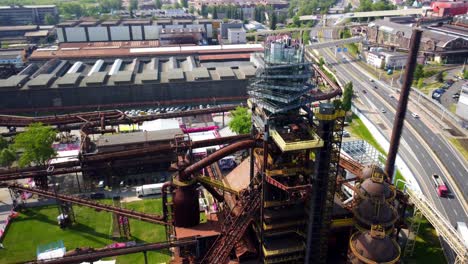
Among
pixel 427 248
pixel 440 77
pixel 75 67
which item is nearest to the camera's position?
pixel 427 248

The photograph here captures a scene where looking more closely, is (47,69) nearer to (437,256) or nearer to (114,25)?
(114,25)

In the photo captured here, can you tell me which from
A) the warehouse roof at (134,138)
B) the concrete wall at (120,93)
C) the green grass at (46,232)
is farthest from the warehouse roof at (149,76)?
the green grass at (46,232)

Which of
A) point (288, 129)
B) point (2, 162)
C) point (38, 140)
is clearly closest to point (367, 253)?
point (288, 129)

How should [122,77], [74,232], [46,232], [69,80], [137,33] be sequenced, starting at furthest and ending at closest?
[137,33], [122,77], [69,80], [74,232], [46,232]

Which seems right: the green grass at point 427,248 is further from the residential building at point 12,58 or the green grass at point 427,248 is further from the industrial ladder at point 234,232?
the residential building at point 12,58

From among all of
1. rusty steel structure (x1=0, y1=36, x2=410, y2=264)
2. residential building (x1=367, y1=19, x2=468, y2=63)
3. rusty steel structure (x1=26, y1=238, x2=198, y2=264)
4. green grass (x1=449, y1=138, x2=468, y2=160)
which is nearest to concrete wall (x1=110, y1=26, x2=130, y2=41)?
residential building (x1=367, y1=19, x2=468, y2=63)

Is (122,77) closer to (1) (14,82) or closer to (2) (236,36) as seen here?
(1) (14,82)

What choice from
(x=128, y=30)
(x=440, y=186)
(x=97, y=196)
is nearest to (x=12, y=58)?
(x=128, y=30)
